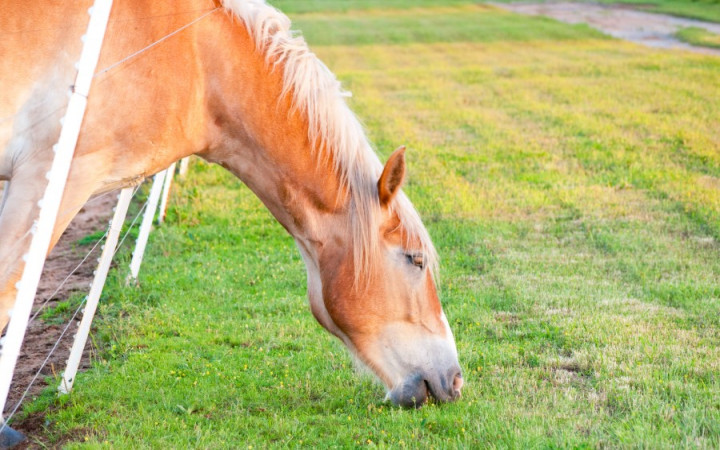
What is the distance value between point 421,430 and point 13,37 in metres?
2.64

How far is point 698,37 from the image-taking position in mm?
25031

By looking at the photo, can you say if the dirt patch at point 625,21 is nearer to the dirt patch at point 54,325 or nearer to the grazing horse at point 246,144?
the dirt patch at point 54,325

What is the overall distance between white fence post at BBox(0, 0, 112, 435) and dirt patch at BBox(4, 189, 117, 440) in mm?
1598

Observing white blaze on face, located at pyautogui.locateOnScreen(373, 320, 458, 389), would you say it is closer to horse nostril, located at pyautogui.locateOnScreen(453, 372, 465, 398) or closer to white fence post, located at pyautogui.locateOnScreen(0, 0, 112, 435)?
horse nostril, located at pyautogui.locateOnScreen(453, 372, 465, 398)

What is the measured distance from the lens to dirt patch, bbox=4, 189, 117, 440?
4938 mm

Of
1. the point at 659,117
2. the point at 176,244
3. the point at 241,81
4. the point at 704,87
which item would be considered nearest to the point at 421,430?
the point at 241,81

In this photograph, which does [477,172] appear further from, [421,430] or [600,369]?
[421,430]

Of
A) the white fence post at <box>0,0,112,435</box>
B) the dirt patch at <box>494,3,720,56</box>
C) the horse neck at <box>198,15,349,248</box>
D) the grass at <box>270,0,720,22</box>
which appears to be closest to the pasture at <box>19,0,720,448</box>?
the horse neck at <box>198,15,349,248</box>

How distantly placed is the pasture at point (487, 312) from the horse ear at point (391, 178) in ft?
3.76

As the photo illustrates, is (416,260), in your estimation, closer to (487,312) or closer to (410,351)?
(410,351)

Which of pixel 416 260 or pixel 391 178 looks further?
pixel 416 260

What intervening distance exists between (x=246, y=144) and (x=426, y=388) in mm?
1526

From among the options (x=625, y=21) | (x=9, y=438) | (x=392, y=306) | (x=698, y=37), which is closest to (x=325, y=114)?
(x=392, y=306)

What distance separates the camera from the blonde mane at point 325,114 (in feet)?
12.8
